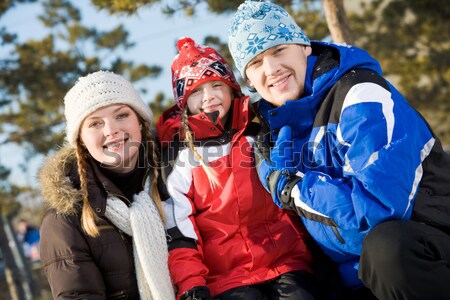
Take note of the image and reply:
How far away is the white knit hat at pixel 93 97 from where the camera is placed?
3082mm

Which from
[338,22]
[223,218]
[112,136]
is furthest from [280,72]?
[338,22]

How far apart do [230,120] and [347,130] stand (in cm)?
100

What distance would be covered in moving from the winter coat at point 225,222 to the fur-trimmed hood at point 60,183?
568 millimetres

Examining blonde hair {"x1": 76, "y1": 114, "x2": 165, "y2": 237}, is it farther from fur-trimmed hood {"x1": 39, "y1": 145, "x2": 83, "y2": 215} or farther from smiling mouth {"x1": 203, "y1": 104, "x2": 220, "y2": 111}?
smiling mouth {"x1": 203, "y1": 104, "x2": 220, "y2": 111}

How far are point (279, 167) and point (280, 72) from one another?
1.91 feet

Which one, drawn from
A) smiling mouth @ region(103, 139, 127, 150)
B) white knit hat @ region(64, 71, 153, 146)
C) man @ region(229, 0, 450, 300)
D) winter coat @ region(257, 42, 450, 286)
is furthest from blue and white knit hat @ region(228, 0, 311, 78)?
smiling mouth @ region(103, 139, 127, 150)

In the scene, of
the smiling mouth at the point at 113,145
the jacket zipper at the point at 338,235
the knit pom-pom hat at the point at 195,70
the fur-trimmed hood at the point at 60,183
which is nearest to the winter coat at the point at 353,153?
the jacket zipper at the point at 338,235

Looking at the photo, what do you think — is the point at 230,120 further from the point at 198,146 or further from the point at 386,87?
the point at 386,87

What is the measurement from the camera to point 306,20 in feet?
33.1

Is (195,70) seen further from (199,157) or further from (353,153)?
(353,153)

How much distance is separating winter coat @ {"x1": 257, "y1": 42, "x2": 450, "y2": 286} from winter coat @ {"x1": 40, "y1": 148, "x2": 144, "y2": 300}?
111 cm

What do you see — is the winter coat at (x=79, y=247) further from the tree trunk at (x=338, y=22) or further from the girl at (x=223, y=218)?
the tree trunk at (x=338, y=22)

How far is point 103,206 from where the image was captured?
2.96 meters

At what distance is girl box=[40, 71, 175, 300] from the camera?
286 cm
